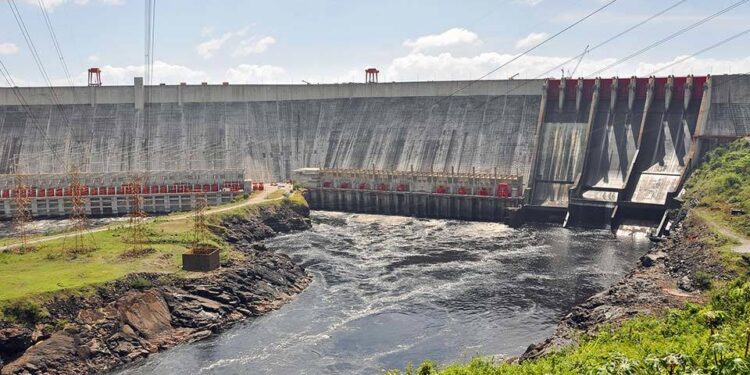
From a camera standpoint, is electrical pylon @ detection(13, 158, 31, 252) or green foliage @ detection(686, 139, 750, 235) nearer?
green foliage @ detection(686, 139, 750, 235)

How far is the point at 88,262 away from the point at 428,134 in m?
59.6

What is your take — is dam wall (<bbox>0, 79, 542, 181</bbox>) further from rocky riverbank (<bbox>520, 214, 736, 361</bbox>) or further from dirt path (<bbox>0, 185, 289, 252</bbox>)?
rocky riverbank (<bbox>520, 214, 736, 361</bbox>)

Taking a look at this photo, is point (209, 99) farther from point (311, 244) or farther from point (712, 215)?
point (712, 215)

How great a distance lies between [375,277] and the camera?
63.1 metres

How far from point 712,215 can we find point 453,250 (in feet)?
78.7

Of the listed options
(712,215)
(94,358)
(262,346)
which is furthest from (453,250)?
(94,358)

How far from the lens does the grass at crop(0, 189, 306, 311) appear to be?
164 ft

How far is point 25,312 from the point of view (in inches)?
1828

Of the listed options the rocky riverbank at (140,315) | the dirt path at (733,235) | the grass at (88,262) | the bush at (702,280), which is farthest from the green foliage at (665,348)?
the grass at (88,262)

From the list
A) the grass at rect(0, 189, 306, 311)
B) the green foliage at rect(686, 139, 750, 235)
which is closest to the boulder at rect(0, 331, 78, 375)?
the grass at rect(0, 189, 306, 311)

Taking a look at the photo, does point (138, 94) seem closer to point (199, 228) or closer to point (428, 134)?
point (428, 134)

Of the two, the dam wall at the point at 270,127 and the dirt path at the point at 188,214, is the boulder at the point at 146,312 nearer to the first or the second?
the dirt path at the point at 188,214

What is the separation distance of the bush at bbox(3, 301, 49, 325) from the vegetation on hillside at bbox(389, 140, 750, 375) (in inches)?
929

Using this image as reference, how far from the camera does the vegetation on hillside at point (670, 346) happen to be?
2245 centimetres
